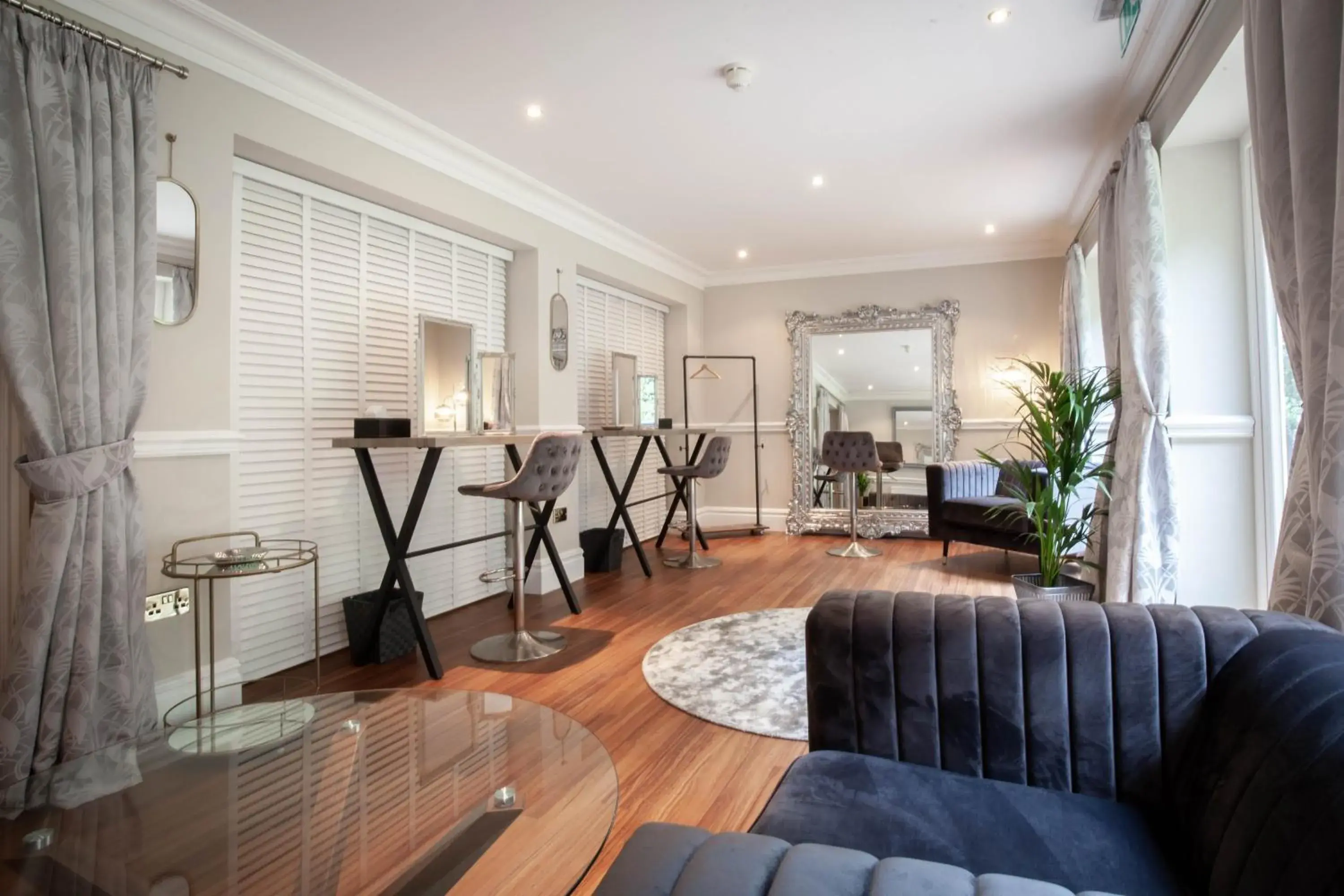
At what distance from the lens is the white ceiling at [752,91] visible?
2.40m

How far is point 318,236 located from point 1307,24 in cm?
338

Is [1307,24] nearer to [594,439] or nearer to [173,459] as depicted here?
[173,459]

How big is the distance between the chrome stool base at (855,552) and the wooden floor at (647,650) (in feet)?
0.24

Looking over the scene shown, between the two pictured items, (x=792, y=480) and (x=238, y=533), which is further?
(x=792, y=480)

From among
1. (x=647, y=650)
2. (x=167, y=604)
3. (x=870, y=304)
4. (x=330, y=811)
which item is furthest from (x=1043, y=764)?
(x=870, y=304)

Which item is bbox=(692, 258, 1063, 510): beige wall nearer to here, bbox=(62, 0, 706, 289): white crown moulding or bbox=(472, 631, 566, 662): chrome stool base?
bbox=(62, 0, 706, 289): white crown moulding

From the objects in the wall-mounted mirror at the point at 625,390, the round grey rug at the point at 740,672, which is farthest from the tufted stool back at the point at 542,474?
the wall-mounted mirror at the point at 625,390

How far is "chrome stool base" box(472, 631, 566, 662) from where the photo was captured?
2939 mm

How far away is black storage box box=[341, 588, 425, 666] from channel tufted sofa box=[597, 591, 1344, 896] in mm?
2188

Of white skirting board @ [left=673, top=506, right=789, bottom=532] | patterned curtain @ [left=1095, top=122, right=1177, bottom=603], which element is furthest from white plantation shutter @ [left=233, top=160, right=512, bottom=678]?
patterned curtain @ [left=1095, top=122, right=1177, bottom=603]

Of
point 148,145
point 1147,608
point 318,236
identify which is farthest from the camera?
point 318,236

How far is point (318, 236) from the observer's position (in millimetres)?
3100

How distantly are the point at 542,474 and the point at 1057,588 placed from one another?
2390mm

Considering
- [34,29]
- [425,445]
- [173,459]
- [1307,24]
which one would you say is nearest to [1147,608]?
[1307,24]
